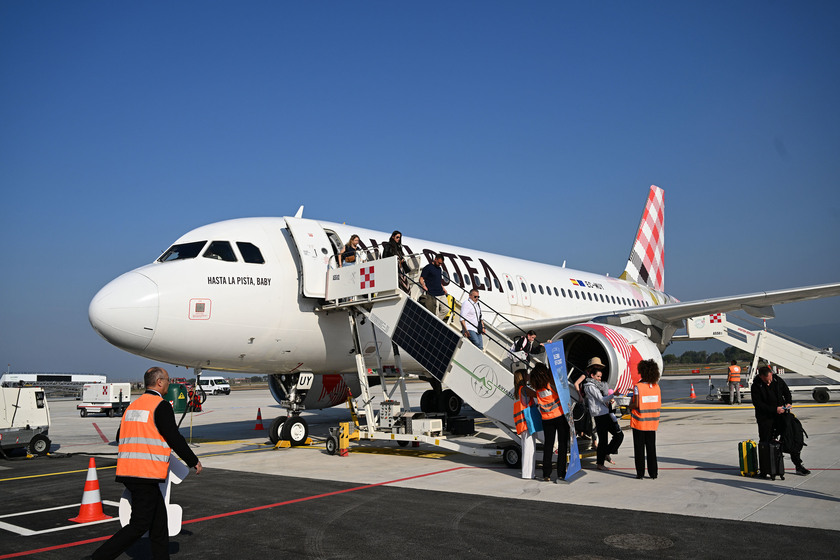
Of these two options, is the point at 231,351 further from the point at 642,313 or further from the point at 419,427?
the point at 642,313

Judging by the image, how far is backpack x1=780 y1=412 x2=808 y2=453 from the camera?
7578mm

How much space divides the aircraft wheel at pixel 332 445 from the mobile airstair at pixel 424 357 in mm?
472

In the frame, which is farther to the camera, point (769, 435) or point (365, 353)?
point (365, 353)

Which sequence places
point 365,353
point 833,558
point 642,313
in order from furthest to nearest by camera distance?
point 642,313 → point 365,353 → point 833,558

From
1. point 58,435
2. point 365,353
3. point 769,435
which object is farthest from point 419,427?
point 58,435

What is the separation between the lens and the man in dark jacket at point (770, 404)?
7773 millimetres

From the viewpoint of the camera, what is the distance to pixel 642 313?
1330 centimetres

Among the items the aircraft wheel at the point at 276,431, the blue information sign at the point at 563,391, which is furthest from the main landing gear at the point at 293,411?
the blue information sign at the point at 563,391

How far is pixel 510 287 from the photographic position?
15.2 meters

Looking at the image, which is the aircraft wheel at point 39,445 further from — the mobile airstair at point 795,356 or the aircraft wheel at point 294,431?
the mobile airstair at point 795,356

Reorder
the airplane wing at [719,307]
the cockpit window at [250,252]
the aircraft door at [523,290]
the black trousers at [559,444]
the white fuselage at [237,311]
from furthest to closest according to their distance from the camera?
the aircraft door at [523,290], the airplane wing at [719,307], the cockpit window at [250,252], the white fuselage at [237,311], the black trousers at [559,444]

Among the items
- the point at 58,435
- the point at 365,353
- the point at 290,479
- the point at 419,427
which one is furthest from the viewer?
the point at 58,435

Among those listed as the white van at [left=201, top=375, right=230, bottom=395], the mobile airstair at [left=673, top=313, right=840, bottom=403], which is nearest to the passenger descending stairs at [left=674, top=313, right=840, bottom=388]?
the mobile airstair at [left=673, top=313, right=840, bottom=403]

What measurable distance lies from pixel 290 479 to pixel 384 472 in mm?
1289
